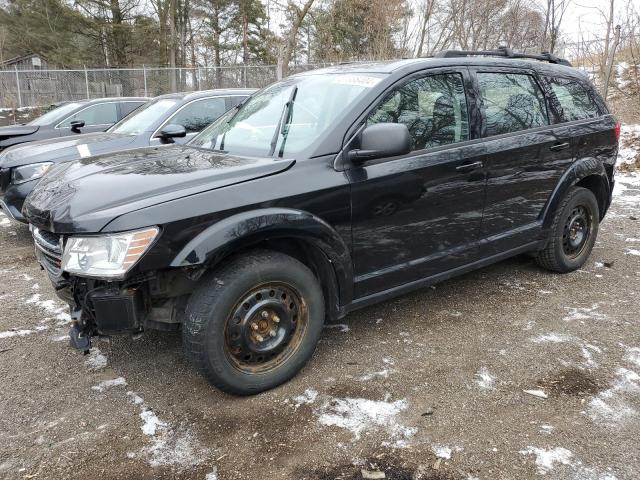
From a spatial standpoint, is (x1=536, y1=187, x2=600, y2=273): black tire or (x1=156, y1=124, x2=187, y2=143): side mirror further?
(x1=156, y1=124, x2=187, y2=143): side mirror

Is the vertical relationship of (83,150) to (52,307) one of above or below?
above

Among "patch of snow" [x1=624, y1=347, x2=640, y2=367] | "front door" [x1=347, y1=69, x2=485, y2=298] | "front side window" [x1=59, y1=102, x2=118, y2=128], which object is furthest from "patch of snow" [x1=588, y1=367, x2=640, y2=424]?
"front side window" [x1=59, y1=102, x2=118, y2=128]

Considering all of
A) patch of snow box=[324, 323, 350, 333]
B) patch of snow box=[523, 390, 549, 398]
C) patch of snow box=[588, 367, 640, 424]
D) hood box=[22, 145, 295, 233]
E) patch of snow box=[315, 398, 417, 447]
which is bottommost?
patch of snow box=[315, 398, 417, 447]

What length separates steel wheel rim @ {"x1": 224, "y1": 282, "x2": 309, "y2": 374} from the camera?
270 cm

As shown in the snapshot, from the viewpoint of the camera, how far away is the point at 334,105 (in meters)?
3.18

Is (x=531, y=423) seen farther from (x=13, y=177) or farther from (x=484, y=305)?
(x=13, y=177)

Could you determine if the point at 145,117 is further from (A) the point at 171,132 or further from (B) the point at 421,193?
(B) the point at 421,193

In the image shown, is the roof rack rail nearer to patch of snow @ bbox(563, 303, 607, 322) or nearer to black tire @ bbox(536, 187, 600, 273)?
black tire @ bbox(536, 187, 600, 273)

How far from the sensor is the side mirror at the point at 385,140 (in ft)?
9.23

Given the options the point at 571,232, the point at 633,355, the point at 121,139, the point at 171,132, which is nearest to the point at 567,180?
the point at 571,232

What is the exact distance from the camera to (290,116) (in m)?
3.33

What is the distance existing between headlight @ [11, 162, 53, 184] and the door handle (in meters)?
4.35

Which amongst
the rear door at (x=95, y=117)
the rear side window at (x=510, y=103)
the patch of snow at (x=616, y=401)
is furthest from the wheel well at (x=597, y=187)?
the rear door at (x=95, y=117)

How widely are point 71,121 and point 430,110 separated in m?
7.40
